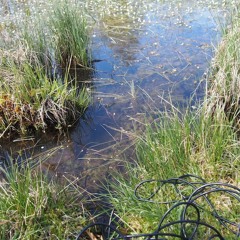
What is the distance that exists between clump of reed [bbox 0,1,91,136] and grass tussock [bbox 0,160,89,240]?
146cm

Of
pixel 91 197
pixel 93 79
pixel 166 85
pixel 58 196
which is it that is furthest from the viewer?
pixel 93 79

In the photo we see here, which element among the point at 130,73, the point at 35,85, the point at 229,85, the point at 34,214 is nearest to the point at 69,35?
the point at 130,73

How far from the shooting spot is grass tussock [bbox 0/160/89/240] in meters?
2.31

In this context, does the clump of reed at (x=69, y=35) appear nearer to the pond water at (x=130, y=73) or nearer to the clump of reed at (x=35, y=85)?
the clump of reed at (x=35, y=85)

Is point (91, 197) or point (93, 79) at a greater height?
point (93, 79)

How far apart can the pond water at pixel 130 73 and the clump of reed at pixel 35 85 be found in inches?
8.2

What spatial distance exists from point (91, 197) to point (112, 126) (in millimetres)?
1256

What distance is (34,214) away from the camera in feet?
7.67

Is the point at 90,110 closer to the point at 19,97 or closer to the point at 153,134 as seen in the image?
the point at 19,97

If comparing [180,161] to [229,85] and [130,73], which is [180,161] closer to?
[229,85]

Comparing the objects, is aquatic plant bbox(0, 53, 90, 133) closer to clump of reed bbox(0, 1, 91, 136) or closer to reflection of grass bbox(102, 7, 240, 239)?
clump of reed bbox(0, 1, 91, 136)

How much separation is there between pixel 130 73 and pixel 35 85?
172cm

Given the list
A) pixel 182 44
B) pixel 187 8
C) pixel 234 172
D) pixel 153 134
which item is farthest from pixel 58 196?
pixel 187 8

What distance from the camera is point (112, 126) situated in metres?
4.05
